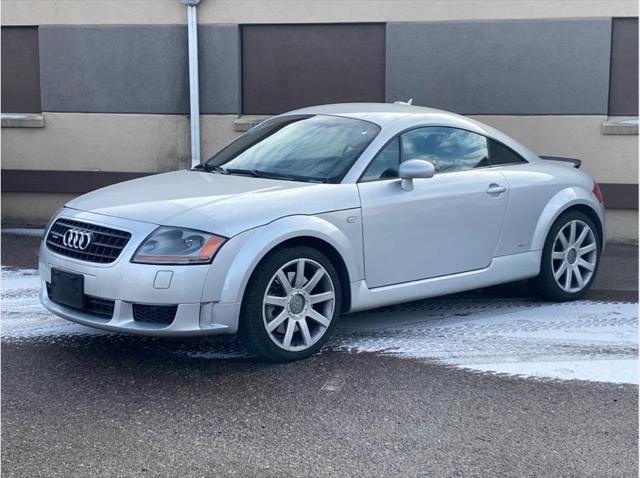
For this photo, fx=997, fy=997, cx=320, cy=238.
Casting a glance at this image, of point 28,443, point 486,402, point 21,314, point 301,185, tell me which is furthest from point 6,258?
point 486,402

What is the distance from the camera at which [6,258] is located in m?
9.59

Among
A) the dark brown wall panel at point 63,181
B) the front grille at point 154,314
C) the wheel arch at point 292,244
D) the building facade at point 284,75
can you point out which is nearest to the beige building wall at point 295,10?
the building facade at point 284,75

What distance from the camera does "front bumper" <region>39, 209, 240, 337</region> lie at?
5531 mm

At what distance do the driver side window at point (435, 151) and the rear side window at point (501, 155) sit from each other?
6 centimetres

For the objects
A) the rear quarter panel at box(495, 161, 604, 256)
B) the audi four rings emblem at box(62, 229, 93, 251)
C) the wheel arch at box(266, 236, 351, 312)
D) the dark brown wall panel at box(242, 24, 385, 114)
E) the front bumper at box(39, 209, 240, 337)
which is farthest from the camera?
the dark brown wall panel at box(242, 24, 385, 114)

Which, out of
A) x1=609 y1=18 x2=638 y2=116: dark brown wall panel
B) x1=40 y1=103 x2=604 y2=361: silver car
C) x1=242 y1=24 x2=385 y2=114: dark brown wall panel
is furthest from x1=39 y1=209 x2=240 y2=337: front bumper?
x1=609 y1=18 x2=638 y2=116: dark brown wall panel

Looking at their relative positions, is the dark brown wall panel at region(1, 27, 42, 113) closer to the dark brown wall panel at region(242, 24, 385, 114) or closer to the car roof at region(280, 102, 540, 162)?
the dark brown wall panel at region(242, 24, 385, 114)

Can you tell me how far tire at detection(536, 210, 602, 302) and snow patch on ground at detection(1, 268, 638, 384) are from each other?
0.13m

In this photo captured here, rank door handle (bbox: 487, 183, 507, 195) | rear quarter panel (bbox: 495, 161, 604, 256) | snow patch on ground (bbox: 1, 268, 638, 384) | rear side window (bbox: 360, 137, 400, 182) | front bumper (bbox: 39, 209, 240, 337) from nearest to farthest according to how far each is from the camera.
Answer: front bumper (bbox: 39, 209, 240, 337), snow patch on ground (bbox: 1, 268, 638, 384), rear side window (bbox: 360, 137, 400, 182), door handle (bbox: 487, 183, 507, 195), rear quarter panel (bbox: 495, 161, 604, 256)

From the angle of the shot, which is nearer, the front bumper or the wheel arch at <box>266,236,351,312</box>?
the front bumper

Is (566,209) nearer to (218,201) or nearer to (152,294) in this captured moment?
(218,201)

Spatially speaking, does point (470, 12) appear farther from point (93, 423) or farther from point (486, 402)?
point (93, 423)

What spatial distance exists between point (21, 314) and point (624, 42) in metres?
6.96

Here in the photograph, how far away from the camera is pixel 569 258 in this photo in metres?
7.71
